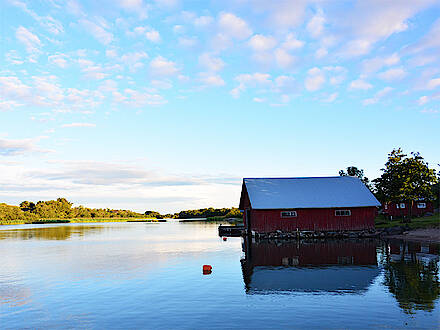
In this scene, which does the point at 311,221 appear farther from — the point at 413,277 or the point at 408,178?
the point at 413,277

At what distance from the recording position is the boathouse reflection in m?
20.6

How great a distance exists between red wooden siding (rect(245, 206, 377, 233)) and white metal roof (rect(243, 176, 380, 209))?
0.99 m

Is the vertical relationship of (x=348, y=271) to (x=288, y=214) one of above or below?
below

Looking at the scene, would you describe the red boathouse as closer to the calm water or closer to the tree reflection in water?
the tree reflection in water

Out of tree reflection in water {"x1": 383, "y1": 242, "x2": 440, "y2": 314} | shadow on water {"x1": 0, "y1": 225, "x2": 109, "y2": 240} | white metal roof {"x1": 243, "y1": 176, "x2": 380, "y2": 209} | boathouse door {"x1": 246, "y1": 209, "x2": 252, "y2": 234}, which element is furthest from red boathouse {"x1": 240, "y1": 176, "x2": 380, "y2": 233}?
shadow on water {"x1": 0, "y1": 225, "x2": 109, "y2": 240}

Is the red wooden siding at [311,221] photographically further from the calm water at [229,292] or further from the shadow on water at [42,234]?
the shadow on water at [42,234]

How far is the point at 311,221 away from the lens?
51.8 m

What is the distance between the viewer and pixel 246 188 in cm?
5484

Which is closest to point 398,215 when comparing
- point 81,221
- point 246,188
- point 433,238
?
point 433,238

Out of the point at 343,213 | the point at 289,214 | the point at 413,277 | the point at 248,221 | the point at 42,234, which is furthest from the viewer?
the point at 42,234

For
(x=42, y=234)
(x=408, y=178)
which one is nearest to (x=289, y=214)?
(x=408, y=178)

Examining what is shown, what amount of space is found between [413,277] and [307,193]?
105ft

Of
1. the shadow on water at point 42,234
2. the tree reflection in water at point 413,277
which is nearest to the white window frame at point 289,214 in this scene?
the tree reflection in water at point 413,277

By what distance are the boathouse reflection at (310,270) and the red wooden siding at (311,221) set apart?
1363 cm
